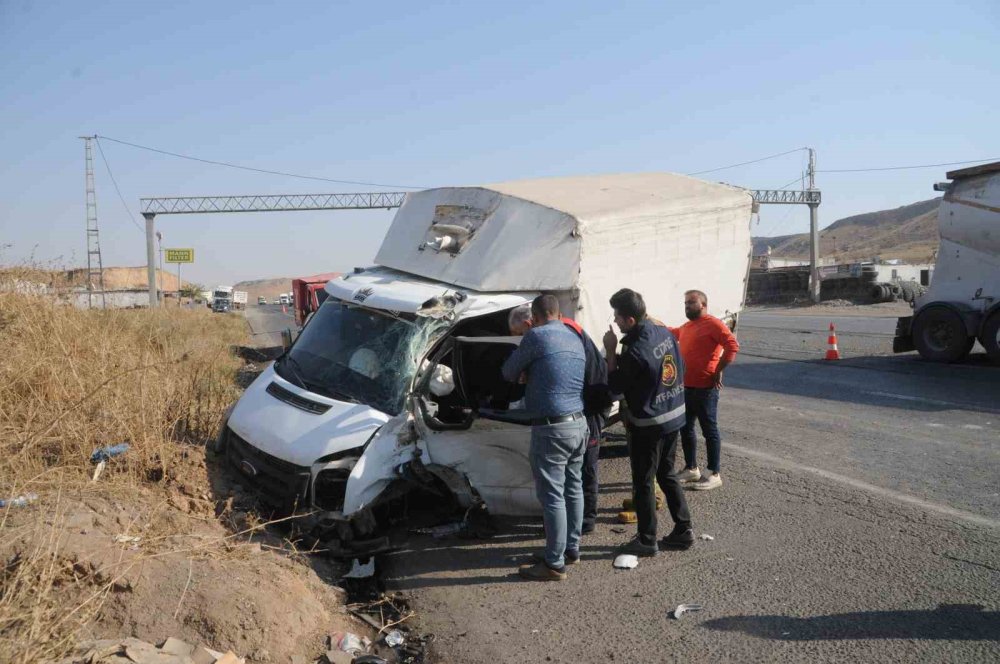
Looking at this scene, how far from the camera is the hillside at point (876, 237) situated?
96.9m

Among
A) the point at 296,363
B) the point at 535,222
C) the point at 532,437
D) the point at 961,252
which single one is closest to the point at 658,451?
the point at 532,437

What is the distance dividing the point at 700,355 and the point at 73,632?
15.7 feet

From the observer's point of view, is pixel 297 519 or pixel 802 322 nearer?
pixel 297 519

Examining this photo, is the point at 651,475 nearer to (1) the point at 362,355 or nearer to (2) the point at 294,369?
(1) the point at 362,355

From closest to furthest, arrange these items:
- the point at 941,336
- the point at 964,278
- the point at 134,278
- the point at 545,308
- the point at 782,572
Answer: the point at 782,572 < the point at 545,308 < the point at 964,278 < the point at 941,336 < the point at 134,278

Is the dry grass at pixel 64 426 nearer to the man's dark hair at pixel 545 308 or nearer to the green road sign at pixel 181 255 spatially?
the man's dark hair at pixel 545 308

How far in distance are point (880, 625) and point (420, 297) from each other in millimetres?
3723

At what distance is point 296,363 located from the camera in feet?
20.1

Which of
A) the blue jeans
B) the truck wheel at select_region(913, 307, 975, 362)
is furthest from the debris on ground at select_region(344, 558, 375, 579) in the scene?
the truck wheel at select_region(913, 307, 975, 362)

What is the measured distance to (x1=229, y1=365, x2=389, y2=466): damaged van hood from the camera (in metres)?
4.94

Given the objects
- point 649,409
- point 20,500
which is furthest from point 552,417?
point 20,500

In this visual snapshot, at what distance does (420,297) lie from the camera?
5.84m

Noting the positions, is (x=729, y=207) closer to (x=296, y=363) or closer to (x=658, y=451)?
(x=658, y=451)

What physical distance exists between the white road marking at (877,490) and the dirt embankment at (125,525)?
14.1 ft
